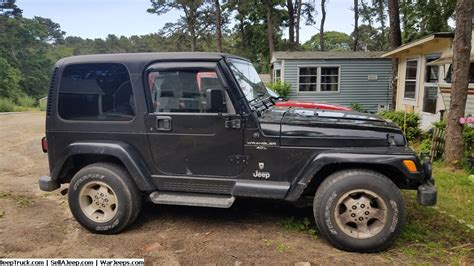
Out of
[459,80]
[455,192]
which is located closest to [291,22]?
[459,80]

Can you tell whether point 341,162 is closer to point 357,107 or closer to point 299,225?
point 299,225

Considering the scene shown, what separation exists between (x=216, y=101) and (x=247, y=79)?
0.83 metres

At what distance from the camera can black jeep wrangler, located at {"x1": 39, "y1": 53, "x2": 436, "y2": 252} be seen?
10.7ft

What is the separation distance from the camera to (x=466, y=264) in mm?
2982

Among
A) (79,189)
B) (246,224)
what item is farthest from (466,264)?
(79,189)

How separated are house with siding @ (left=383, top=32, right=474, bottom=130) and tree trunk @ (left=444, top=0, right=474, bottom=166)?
2628 mm

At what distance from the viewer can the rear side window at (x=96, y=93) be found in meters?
3.66

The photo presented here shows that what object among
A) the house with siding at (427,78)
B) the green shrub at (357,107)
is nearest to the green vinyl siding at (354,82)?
the green shrub at (357,107)

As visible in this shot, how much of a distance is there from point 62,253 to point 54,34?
72162 millimetres

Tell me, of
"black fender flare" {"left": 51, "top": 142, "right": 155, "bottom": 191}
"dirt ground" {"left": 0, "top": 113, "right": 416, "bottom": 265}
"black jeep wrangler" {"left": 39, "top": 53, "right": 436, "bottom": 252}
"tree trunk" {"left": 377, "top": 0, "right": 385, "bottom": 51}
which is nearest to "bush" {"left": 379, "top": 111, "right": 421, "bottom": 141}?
"black jeep wrangler" {"left": 39, "top": 53, "right": 436, "bottom": 252}

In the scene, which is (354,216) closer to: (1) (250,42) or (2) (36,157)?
(2) (36,157)

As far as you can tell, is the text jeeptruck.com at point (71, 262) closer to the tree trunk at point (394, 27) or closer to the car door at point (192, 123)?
the car door at point (192, 123)

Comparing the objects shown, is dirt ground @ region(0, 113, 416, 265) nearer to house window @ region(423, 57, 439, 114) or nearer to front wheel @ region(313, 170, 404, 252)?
front wheel @ region(313, 170, 404, 252)

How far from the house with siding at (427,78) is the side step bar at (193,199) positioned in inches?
295
